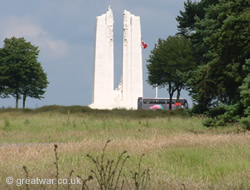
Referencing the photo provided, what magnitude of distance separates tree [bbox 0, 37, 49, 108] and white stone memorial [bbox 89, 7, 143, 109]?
36.7 feet

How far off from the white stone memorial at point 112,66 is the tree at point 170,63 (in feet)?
18.7

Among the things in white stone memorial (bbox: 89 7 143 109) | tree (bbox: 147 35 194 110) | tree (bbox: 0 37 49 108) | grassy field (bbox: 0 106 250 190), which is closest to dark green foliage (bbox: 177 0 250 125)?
grassy field (bbox: 0 106 250 190)

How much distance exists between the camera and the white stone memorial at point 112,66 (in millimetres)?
57281

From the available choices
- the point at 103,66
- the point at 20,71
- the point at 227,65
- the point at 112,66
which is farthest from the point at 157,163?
the point at 20,71

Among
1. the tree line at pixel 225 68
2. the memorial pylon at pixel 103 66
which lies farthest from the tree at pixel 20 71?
the tree line at pixel 225 68

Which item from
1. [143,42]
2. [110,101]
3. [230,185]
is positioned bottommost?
[230,185]

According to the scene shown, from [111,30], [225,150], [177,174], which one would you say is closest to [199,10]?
[111,30]

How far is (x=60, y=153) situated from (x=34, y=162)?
1.51 metres

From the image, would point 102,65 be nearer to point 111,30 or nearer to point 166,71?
point 111,30

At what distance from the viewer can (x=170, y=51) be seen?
203ft

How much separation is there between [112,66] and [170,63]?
28.3ft

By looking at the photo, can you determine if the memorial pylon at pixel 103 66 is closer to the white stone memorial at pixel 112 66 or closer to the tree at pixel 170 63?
the white stone memorial at pixel 112 66

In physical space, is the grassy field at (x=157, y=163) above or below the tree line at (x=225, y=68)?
below

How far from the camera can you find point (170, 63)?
60781 millimetres
